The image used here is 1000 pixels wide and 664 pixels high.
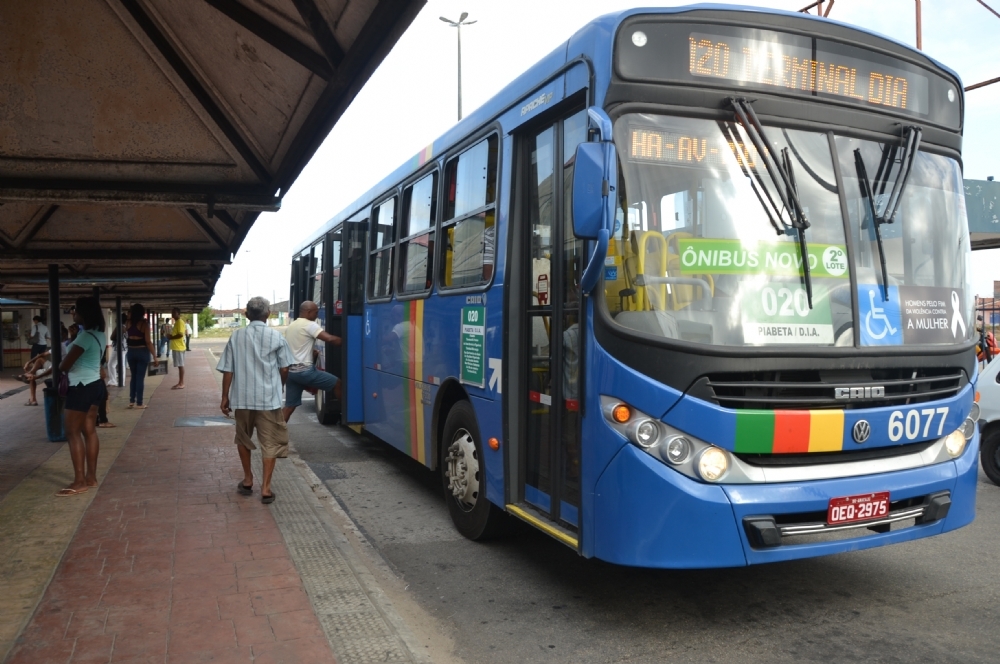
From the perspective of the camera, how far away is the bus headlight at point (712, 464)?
13.1 ft

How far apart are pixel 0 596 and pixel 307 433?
25.4ft

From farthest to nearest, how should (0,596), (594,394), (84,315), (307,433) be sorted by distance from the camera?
(307,433) < (84,315) < (0,596) < (594,394)

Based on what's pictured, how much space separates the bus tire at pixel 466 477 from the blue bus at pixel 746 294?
84cm

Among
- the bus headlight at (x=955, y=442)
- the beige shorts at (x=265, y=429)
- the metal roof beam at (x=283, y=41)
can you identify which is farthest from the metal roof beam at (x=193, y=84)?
the bus headlight at (x=955, y=442)

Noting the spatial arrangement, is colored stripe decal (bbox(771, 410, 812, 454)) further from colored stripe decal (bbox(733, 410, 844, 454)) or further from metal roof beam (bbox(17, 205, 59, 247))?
metal roof beam (bbox(17, 205, 59, 247))

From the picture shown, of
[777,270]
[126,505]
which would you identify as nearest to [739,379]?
[777,270]

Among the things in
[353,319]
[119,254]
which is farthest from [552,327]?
[119,254]

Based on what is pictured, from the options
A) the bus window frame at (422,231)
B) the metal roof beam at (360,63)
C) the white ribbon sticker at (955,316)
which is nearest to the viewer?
the metal roof beam at (360,63)

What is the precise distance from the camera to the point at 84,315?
7.63m

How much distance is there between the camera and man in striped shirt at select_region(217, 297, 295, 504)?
23.6ft

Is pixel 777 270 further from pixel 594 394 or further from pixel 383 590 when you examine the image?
pixel 383 590

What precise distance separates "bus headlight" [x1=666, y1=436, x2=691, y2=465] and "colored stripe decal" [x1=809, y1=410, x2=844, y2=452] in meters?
0.62

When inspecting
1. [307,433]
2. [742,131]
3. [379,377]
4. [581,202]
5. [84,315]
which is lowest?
[307,433]

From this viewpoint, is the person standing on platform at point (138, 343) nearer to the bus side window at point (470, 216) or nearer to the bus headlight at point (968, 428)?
the bus side window at point (470, 216)
